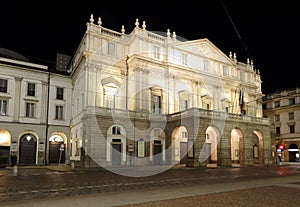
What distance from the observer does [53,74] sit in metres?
39.9

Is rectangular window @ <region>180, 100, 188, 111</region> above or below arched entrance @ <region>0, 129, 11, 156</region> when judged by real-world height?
above

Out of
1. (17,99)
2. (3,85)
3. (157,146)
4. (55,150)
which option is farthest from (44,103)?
(157,146)

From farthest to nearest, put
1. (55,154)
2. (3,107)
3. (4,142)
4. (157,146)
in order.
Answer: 1. (55,154)
2. (3,107)
3. (4,142)
4. (157,146)

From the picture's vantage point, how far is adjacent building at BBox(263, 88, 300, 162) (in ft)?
182

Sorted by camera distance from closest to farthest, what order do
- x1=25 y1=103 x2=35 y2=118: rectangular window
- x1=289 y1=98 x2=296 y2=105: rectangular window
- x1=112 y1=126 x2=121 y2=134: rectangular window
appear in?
x1=112 y1=126 x2=121 y2=134: rectangular window, x1=25 y1=103 x2=35 y2=118: rectangular window, x1=289 y1=98 x2=296 y2=105: rectangular window

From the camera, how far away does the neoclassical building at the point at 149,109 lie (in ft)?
102

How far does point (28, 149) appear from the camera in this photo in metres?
37.2

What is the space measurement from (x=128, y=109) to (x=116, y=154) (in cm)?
575

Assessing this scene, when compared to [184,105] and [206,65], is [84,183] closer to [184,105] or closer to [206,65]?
[184,105]

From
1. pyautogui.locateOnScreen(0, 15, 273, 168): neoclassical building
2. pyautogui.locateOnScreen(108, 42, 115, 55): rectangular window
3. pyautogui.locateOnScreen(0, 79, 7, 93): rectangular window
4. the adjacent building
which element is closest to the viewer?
pyautogui.locateOnScreen(0, 15, 273, 168): neoclassical building

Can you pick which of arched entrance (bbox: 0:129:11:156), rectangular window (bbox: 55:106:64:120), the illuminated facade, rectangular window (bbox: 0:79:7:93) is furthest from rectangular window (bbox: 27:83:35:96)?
arched entrance (bbox: 0:129:11:156)

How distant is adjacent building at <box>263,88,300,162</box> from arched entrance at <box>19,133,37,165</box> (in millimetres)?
42257

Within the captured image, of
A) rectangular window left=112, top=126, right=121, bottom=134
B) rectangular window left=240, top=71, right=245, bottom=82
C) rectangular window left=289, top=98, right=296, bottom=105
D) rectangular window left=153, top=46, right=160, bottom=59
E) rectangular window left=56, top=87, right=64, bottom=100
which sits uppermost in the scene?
rectangular window left=153, top=46, right=160, bottom=59

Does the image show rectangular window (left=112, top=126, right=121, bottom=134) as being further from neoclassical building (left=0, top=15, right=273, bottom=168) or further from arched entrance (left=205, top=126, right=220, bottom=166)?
arched entrance (left=205, top=126, right=220, bottom=166)
